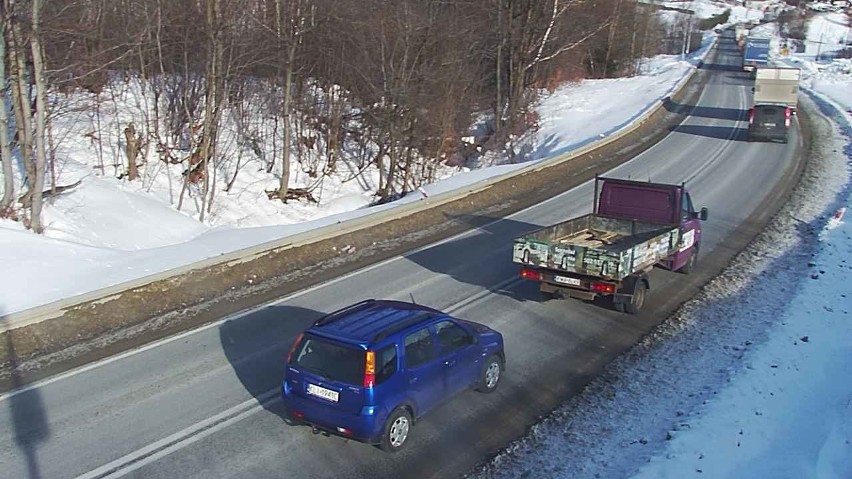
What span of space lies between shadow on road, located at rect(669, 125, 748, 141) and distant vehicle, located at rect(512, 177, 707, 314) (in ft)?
73.8

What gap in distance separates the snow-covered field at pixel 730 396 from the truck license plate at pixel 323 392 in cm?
185

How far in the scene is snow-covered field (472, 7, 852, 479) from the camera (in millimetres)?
9258

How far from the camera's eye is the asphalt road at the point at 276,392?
903 centimetres

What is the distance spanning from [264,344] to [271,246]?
4.55 metres

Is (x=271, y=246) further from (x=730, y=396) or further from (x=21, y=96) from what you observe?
(x=730, y=396)

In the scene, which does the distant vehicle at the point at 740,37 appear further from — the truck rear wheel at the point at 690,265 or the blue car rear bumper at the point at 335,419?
the blue car rear bumper at the point at 335,419

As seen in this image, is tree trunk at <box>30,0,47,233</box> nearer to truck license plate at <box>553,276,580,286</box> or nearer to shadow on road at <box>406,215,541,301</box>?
shadow on road at <box>406,215,541,301</box>

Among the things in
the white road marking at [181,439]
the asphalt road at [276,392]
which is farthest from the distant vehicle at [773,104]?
the white road marking at [181,439]

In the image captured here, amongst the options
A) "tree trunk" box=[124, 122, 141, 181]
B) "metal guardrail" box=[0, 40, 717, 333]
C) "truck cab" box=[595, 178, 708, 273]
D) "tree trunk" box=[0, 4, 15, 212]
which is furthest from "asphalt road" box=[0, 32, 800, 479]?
"tree trunk" box=[124, 122, 141, 181]

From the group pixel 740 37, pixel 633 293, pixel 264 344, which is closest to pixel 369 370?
pixel 264 344

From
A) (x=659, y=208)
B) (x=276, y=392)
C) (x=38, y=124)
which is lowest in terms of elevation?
(x=276, y=392)

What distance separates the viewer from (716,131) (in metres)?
39.4

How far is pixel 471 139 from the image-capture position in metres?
39.2

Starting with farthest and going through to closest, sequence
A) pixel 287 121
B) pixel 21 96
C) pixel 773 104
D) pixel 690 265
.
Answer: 1. pixel 773 104
2. pixel 287 121
3. pixel 21 96
4. pixel 690 265
